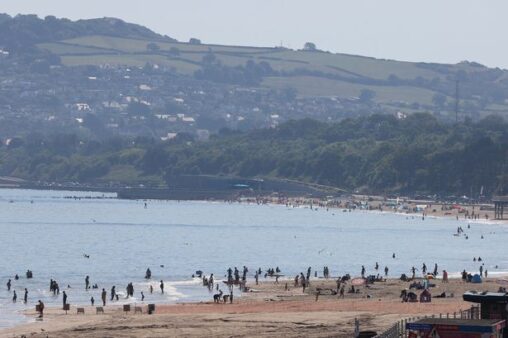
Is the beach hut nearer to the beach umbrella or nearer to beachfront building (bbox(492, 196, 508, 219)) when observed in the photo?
the beach umbrella

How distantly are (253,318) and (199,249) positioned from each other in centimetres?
7675

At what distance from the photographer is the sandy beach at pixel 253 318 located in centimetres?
5531

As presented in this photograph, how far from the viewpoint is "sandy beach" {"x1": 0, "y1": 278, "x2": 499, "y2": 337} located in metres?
55.3

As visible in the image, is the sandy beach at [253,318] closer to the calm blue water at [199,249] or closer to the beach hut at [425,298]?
the beach hut at [425,298]

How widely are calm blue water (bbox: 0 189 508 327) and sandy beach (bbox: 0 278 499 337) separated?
13.3 ft

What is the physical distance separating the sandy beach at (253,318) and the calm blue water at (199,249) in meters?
4.07

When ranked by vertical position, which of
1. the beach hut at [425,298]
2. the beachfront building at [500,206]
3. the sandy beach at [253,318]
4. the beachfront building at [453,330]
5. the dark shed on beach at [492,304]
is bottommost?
the sandy beach at [253,318]

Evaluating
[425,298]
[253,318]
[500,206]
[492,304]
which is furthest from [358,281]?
[500,206]

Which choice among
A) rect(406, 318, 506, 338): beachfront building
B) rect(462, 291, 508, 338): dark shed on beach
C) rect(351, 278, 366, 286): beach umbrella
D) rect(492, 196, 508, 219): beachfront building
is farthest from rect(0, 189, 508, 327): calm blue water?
rect(406, 318, 506, 338): beachfront building

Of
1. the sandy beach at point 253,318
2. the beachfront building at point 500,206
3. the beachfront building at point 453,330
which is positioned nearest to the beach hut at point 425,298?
the sandy beach at point 253,318

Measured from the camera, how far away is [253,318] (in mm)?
59906

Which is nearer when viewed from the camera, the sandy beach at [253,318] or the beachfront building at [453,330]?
the beachfront building at [453,330]

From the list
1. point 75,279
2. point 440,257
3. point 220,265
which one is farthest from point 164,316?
point 440,257

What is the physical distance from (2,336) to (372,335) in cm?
2009
